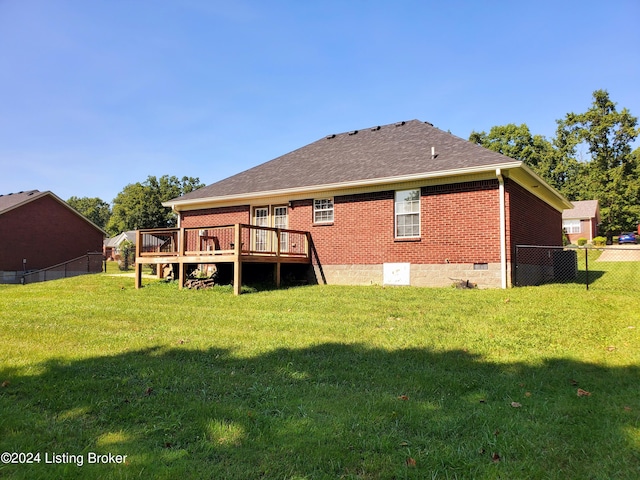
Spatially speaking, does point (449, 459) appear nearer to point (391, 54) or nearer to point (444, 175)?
point (444, 175)

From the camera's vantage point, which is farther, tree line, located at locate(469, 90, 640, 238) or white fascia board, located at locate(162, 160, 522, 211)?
tree line, located at locate(469, 90, 640, 238)

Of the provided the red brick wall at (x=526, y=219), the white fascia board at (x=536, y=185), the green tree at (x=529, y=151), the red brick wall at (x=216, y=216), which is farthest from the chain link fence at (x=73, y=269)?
the green tree at (x=529, y=151)

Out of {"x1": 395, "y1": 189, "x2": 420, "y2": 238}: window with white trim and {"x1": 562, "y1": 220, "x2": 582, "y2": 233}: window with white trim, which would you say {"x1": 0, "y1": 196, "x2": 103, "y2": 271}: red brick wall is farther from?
{"x1": 562, "y1": 220, "x2": 582, "y2": 233}: window with white trim

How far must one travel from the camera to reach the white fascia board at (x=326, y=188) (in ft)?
36.1

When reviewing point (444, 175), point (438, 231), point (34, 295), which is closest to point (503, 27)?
point (444, 175)

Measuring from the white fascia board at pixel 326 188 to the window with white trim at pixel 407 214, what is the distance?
47 cm

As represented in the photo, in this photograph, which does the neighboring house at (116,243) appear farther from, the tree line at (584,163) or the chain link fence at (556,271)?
the chain link fence at (556,271)

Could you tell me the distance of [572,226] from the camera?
41750mm

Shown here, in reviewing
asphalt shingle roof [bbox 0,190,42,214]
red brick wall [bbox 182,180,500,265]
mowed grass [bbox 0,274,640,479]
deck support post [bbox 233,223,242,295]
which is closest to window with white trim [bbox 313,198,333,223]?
red brick wall [bbox 182,180,500,265]

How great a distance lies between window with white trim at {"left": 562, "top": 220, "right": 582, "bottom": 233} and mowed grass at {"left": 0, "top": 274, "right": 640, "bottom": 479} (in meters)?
39.3

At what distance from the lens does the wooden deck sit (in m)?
11.5

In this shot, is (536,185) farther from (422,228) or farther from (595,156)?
(595,156)

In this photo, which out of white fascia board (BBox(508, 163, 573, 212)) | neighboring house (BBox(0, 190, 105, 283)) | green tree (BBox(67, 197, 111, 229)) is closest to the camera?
white fascia board (BBox(508, 163, 573, 212))

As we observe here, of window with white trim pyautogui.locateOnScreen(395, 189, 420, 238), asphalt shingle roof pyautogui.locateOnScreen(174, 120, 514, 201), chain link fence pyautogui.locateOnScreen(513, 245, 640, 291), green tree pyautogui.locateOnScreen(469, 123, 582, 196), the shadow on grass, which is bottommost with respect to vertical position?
the shadow on grass
